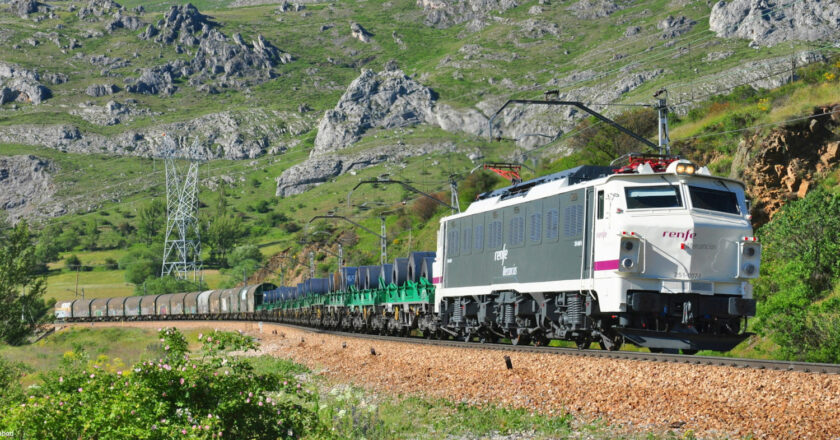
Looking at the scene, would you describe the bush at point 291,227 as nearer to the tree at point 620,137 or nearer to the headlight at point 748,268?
→ the tree at point 620,137

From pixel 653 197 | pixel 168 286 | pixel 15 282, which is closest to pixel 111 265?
pixel 168 286

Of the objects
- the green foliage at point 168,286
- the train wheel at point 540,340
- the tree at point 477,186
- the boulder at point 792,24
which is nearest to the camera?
the train wheel at point 540,340

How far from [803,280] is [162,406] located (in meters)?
21.8

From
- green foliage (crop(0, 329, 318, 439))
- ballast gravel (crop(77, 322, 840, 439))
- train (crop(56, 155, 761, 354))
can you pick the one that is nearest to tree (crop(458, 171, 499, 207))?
train (crop(56, 155, 761, 354))

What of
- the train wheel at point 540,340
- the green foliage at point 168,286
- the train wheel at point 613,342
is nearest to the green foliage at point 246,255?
the green foliage at point 168,286

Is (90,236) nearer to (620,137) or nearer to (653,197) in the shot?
(620,137)

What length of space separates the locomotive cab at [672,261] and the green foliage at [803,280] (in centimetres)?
393

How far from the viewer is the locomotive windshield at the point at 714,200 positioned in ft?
Result: 58.1

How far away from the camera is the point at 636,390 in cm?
1367

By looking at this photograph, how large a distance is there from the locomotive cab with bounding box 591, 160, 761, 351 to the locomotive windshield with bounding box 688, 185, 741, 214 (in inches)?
1.1

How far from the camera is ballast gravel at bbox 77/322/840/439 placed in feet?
34.6

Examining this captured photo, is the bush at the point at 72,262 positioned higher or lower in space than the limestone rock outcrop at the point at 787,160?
lower

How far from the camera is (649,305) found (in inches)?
657

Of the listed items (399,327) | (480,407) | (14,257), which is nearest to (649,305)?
(480,407)
